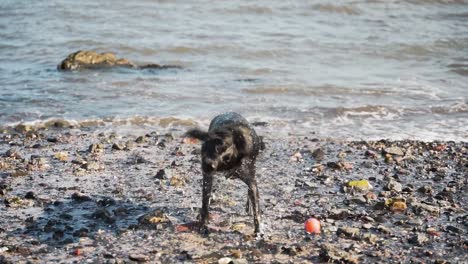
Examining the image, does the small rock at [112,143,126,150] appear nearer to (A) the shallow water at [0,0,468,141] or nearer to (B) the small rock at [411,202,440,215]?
(A) the shallow water at [0,0,468,141]

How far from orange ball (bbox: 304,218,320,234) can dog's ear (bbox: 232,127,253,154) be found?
3.26 ft

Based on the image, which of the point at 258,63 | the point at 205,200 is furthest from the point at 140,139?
the point at 258,63

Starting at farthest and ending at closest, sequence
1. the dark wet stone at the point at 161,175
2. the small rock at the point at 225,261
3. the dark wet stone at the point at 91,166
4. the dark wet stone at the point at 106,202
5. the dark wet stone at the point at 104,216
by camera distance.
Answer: the dark wet stone at the point at 91,166 < the dark wet stone at the point at 161,175 < the dark wet stone at the point at 106,202 < the dark wet stone at the point at 104,216 < the small rock at the point at 225,261

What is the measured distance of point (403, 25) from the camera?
2155 centimetres

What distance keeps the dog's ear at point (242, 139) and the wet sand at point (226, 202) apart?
885 mm

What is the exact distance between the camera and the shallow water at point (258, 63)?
12.3 metres

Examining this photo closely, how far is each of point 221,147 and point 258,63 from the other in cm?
1073

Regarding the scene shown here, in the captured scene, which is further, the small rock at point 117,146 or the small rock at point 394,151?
the small rock at point 117,146

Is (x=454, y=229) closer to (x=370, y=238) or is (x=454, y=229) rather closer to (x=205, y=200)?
(x=370, y=238)

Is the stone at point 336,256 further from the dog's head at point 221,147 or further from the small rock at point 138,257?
A: the small rock at point 138,257

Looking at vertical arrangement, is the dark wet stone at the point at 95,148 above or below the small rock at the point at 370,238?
below

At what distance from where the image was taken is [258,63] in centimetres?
1661

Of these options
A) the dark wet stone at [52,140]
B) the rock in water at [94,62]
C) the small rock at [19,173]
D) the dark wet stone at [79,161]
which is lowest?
the dark wet stone at [52,140]

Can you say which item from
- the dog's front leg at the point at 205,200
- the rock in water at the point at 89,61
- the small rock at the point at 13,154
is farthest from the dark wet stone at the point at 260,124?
the rock in water at the point at 89,61
